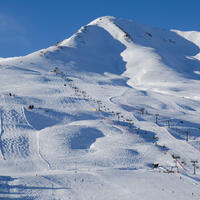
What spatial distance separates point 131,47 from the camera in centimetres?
9756

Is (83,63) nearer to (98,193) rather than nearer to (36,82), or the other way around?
(36,82)

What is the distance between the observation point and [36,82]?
45438mm

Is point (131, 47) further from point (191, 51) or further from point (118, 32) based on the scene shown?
point (191, 51)

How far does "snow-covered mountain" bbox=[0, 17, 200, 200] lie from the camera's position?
48.8 ft

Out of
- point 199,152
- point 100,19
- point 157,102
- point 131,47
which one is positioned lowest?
point 199,152

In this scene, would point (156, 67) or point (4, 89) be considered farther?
point (156, 67)

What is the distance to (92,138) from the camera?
81.1 feet

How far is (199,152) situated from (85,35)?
277 ft

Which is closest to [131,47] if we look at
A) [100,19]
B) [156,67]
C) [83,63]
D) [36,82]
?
[156,67]

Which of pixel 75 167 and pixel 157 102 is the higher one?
pixel 157 102

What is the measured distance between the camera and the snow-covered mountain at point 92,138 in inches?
586

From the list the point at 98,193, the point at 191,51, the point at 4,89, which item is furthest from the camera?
the point at 191,51

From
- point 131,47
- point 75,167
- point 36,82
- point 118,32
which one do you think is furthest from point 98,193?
point 118,32

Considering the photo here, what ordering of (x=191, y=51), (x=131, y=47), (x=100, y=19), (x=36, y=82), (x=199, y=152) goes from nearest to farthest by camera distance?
(x=199, y=152)
(x=36, y=82)
(x=131, y=47)
(x=191, y=51)
(x=100, y=19)
